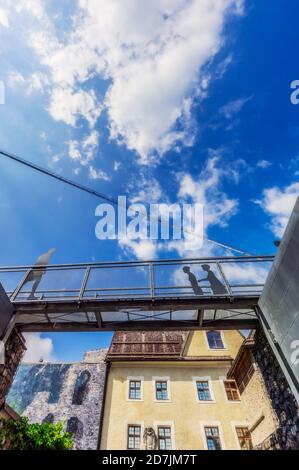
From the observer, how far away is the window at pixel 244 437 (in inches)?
471

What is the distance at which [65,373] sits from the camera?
1730 centimetres

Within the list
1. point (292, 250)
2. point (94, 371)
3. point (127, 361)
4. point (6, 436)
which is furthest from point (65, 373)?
point (292, 250)

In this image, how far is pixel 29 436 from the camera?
701cm

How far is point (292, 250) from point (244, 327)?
12.6 feet

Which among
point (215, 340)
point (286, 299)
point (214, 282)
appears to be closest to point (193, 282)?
point (214, 282)

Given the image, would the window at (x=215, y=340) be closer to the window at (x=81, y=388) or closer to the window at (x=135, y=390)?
the window at (x=135, y=390)

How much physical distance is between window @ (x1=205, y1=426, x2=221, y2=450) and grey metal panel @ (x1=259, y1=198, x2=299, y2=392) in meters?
10.4

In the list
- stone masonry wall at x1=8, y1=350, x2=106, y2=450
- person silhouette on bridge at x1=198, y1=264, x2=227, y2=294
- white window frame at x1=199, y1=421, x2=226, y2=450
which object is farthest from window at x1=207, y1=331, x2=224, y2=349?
person silhouette on bridge at x1=198, y1=264, x2=227, y2=294

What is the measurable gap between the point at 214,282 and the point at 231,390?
10.6 meters

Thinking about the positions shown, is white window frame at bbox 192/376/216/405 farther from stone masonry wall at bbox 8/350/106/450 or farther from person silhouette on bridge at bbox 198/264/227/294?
person silhouette on bridge at bbox 198/264/227/294

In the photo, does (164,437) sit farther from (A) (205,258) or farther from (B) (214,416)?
(A) (205,258)

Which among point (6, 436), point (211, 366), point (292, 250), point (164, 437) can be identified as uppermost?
point (211, 366)

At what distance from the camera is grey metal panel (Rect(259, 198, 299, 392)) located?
4910 millimetres

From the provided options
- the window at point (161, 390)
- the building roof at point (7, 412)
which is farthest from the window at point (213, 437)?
the building roof at point (7, 412)
